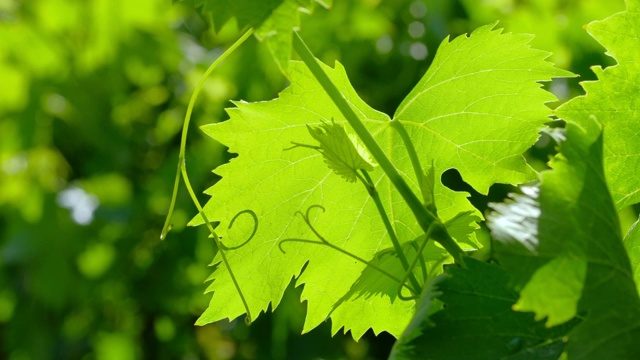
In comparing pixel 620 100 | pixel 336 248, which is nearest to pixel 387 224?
pixel 336 248

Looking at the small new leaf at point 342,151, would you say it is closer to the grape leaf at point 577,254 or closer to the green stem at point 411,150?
the green stem at point 411,150

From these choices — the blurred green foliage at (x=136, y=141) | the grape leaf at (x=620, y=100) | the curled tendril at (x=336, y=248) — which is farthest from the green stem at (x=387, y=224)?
the blurred green foliage at (x=136, y=141)

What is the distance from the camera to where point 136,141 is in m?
2.54

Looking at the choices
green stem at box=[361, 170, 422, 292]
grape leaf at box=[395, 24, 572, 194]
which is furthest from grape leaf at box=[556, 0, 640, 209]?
green stem at box=[361, 170, 422, 292]

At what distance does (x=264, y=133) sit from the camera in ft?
2.10

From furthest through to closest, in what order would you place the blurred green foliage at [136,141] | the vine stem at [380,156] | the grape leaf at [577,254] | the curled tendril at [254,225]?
the blurred green foliage at [136,141], the curled tendril at [254,225], the vine stem at [380,156], the grape leaf at [577,254]

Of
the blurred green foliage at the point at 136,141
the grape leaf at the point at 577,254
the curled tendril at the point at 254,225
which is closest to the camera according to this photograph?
the grape leaf at the point at 577,254

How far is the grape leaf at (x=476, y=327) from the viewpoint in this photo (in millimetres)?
461

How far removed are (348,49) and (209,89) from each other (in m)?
0.39

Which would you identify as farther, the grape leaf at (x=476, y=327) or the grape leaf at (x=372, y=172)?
the grape leaf at (x=372, y=172)

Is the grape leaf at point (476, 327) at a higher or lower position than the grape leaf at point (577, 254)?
lower

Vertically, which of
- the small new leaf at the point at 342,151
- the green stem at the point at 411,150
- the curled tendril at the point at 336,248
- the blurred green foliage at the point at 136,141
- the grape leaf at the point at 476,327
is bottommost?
the blurred green foliage at the point at 136,141

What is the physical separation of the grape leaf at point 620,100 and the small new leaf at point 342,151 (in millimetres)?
144

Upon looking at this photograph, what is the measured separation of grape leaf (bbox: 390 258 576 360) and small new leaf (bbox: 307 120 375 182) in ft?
0.35
